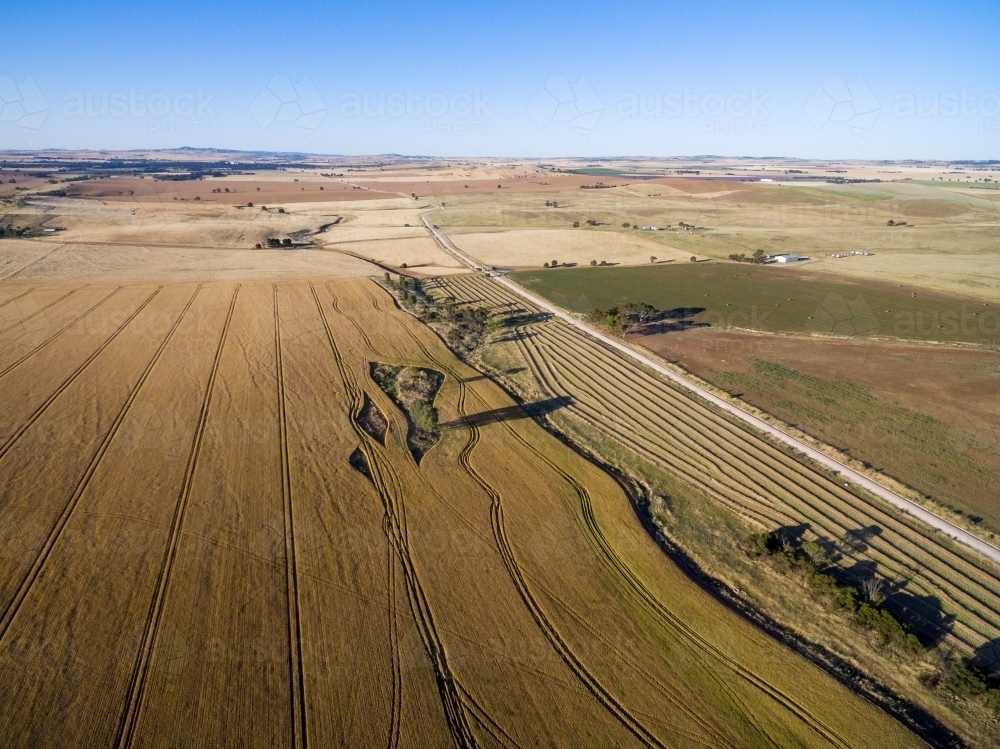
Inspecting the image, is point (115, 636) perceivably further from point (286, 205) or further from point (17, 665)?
point (286, 205)

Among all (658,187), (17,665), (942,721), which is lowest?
(942,721)

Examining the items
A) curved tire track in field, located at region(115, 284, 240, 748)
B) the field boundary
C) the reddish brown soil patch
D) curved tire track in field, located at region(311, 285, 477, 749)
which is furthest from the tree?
the reddish brown soil patch

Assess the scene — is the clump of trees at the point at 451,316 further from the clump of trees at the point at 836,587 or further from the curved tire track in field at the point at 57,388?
the clump of trees at the point at 836,587

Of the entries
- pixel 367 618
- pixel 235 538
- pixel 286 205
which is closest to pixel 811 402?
pixel 367 618

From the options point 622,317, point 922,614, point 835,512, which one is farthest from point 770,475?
point 622,317

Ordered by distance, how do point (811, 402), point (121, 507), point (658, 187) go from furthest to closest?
point (658, 187), point (811, 402), point (121, 507)

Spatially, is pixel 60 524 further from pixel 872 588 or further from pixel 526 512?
→ pixel 872 588

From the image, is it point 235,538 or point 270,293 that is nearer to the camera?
point 235,538
